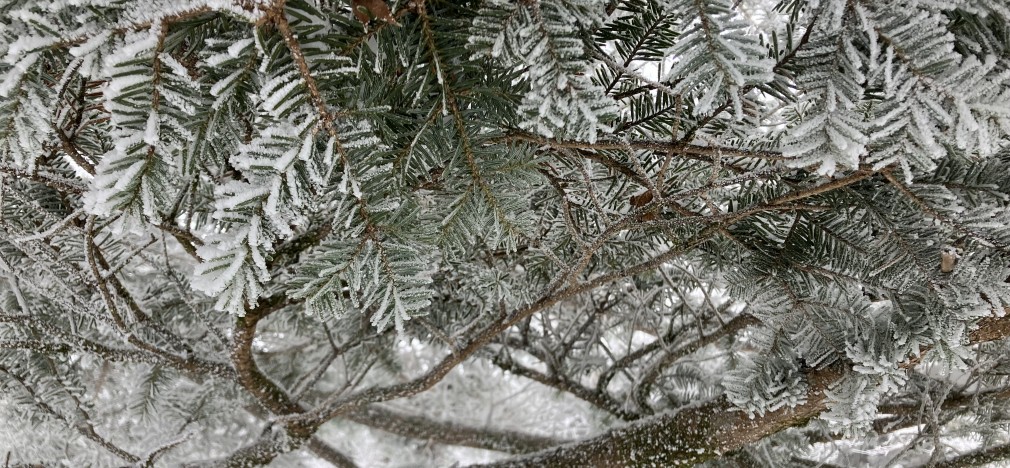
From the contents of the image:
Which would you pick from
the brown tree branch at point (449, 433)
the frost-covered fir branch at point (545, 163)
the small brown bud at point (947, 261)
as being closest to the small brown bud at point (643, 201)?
the frost-covered fir branch at point (545, 163)

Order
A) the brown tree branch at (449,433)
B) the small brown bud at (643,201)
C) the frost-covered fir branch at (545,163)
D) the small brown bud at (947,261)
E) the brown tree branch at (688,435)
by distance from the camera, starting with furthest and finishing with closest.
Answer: the brown tree branch at (449,433)
the brown tree branch at (688,435)
the small brown bud at (643,201)
the small brown bud at (947,261)
the frost-covered fir branch at (545,163)

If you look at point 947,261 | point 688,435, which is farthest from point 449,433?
point 947,261

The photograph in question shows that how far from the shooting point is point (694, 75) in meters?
0.36

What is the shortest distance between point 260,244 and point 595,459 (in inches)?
32.2

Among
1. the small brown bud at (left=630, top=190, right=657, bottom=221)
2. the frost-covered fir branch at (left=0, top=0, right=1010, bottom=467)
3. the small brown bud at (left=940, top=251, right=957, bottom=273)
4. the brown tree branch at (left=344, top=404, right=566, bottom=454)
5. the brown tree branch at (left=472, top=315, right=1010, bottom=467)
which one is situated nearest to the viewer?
the frost-covered fir branch at (left=0, top=0, right=1010, bottom=467)

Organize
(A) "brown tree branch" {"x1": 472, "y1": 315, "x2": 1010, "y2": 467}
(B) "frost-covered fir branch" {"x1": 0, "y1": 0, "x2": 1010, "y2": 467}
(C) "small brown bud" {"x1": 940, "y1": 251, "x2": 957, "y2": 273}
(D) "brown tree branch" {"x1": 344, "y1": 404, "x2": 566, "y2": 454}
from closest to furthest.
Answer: (B) "frost-covered fir branch" {"x1": 0, "y1": 0, "x2": 1010, "y2": 467} → (C) "small brown bud" {"x1": 940, "y1": 251, "x2": 957, "y2": 273} → (A) "brown tree branch" {"x1": 472, "y1": 315, "x2": 1010, "y2": 467} → (D) "brown tree branch" {"x1": 344, "y1": 404, "x2": 566, "y2": 454}

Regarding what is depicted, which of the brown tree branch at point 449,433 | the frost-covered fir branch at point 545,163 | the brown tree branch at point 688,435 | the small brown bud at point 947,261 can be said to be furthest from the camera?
the brown tree branch at point 449,433

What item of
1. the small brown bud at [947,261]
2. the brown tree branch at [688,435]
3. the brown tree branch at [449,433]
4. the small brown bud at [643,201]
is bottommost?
the brown tree branch at [449,433]

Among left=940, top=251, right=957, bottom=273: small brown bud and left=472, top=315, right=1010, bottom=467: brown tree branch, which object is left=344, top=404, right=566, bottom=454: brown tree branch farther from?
left=940, top=251, right=957, bottom=273: small brown bud

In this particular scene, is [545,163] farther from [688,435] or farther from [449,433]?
[449,433]

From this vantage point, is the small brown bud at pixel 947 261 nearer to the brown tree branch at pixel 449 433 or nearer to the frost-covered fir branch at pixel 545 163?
the frost-covered fir branch at pixel 545 163

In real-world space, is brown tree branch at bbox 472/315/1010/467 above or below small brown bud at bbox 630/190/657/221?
below

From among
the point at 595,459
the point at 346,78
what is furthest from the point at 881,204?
the point at 595,459

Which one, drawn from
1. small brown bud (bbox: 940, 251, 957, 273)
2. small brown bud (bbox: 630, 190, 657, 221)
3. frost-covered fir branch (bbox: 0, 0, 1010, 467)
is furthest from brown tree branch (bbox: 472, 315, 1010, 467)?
small brown bud (bbox: 630, 190, 657, 221)
